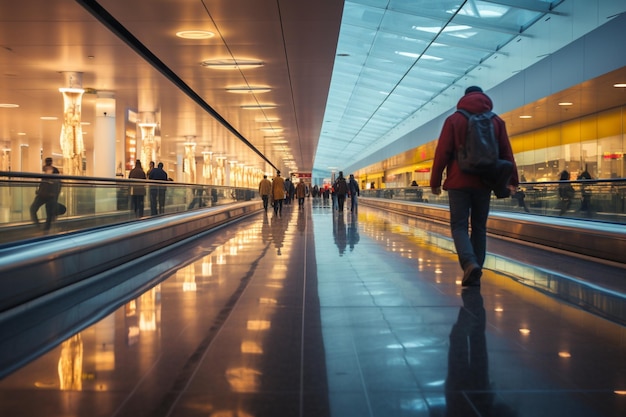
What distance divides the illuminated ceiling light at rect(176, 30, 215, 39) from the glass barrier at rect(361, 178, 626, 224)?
792 cm

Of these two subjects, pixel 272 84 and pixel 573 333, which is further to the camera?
pixel 272 84

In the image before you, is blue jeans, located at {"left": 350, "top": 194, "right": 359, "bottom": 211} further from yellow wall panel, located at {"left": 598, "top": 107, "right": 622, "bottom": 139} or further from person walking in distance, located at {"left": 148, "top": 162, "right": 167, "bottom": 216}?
person walking in distance, located at {"left": 148, "top": 162, "right": 167, "bottom": 216}

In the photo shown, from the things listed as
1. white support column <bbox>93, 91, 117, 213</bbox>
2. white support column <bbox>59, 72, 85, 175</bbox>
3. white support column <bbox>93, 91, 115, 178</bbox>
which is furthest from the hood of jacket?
white support column <bbox>93, 91, 115, 178</bbox>

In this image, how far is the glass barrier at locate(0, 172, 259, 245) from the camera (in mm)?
5984

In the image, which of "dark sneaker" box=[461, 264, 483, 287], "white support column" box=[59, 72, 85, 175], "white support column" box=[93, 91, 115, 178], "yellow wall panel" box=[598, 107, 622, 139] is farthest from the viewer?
"yellow wall panel" box=[598, 107, 622, 139]

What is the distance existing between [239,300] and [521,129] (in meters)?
23.8

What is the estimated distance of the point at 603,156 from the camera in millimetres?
21422

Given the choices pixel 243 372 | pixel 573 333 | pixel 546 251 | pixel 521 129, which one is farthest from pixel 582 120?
pixel 243 372

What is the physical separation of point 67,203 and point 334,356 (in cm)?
499

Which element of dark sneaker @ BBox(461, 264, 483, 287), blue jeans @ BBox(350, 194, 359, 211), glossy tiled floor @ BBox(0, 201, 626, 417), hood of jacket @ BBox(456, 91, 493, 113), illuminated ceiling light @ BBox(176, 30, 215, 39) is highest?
illuminated ceiling light @ BBox(176, 30, 215, 39)

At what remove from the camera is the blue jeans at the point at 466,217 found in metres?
6.16

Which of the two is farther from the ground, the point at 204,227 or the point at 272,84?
the point at 272,84

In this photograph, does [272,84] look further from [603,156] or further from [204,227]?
[603,156]

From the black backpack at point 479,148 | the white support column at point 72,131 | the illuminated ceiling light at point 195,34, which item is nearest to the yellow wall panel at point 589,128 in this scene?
the illuminated ceiling light at point 195,34
